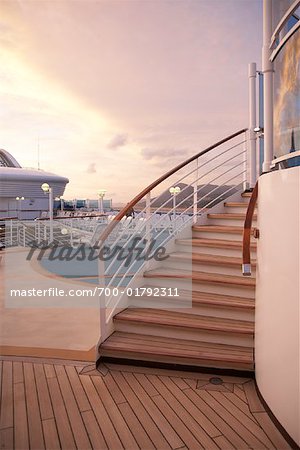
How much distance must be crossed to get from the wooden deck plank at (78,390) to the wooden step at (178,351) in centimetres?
25

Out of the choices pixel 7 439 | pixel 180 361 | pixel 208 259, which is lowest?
pixel 7 439

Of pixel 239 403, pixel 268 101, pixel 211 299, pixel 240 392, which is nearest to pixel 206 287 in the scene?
pixel 211 299

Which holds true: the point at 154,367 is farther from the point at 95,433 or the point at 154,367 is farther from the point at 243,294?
the point at 243,294

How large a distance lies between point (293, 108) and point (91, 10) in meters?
5.00

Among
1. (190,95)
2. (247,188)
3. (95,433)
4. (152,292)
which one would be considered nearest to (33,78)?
(190,95)

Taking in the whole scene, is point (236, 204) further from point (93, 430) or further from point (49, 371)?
point (93, 430)

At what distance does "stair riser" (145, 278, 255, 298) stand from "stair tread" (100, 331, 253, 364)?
52 cm

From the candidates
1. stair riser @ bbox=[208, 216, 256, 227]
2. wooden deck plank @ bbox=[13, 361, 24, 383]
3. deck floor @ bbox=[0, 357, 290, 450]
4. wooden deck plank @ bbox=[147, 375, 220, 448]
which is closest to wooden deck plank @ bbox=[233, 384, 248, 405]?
deck floor @ bbox=[0, 357, 290, 450]

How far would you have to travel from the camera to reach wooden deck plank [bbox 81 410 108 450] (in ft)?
5.19

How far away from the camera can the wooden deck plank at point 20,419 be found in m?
1.61

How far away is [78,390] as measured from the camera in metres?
2.06

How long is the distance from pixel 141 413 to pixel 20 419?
2.31 ft

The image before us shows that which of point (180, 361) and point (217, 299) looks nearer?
point (180, 361)

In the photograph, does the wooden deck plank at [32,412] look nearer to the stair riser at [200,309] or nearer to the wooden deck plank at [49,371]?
the wooden deck plank at [49,371]
